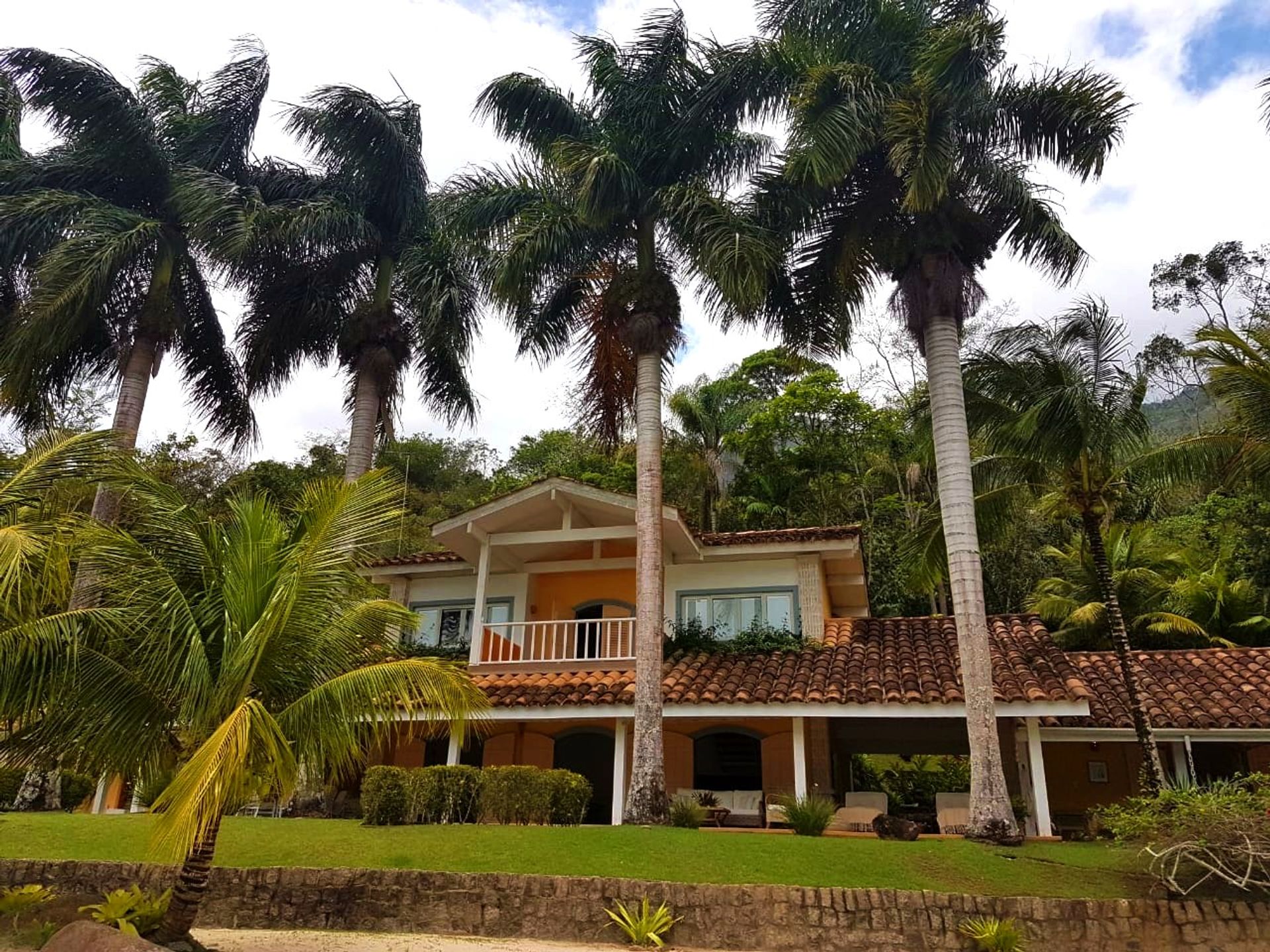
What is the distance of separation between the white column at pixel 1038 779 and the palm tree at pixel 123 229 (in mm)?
16915

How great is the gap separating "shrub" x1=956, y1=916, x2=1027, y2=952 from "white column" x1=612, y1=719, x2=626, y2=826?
709 cm

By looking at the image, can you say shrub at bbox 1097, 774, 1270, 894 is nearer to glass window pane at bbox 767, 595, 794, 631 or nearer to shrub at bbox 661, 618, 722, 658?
glass window pane at bbox 767, 595, 794, 631

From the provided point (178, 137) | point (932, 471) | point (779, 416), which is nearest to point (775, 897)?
point (178, 137)

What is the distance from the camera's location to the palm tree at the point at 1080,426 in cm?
1420

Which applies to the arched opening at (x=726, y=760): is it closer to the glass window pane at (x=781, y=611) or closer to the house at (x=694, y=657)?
the house at (x=694, y=657)

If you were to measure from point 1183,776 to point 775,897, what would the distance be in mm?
10196

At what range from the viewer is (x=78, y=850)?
11.6 m

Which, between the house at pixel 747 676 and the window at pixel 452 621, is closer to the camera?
the house at pixel 747 676

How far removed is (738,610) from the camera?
18.2m

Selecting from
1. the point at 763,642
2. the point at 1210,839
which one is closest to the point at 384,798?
the point at 763,642

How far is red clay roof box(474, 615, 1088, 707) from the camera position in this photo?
14.2 metres

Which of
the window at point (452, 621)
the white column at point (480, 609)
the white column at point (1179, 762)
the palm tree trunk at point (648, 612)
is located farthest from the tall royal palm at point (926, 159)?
the window at point (452, 621)

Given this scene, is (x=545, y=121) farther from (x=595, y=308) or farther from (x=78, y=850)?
(x=78, y=850)

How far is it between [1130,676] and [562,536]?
1035cm
